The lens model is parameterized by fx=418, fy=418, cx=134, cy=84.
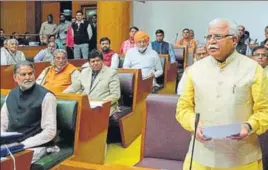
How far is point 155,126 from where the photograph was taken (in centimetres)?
205

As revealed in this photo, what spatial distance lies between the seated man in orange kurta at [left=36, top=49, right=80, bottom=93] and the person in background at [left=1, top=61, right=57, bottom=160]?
117cm

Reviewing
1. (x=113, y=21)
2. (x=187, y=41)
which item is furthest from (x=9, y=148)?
(x=187, y=41)

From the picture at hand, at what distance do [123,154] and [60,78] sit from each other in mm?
772

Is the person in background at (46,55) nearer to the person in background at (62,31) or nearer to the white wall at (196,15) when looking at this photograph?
the person in background at (62,31)

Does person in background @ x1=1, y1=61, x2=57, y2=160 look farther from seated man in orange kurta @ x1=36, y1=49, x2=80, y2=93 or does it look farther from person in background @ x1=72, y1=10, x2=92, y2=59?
person in background @ x1=72, y1=10, x2=92, y2=59

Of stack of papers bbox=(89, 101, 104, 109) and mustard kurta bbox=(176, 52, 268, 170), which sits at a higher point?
mustard kurta bbox=(176, 52, 268, 170)

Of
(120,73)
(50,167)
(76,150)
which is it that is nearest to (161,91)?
(120,73)

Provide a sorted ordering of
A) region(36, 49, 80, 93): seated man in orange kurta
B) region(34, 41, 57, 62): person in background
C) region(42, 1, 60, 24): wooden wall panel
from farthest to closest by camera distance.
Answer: region(42, 1, 60, 24): wooden wall panel → region(34, 41, 57, 62): person in background → region(36, 49, 80, 93): seated man in orange kurta

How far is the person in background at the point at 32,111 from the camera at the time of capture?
1.55 m

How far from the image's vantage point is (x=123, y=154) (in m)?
2.99

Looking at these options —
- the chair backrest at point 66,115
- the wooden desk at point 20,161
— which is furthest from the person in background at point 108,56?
the wooden desk at point 20,161

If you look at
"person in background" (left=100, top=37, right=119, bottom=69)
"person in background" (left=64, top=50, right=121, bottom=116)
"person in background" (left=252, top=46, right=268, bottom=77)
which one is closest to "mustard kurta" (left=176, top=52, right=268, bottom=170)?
"person in background" (left=252, top=46, right=268, bottom=77)

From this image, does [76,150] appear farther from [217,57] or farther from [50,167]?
[217,57]

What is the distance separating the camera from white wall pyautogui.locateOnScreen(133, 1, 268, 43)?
5.88 m
